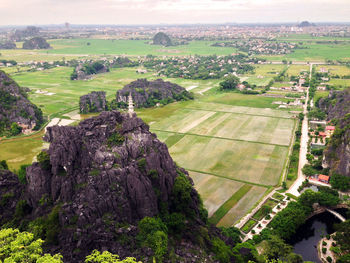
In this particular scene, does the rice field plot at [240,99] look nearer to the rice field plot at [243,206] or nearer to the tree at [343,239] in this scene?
the rice field plot at [243,206]

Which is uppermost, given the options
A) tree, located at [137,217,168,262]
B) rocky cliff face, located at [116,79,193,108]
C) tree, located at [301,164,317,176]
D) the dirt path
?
rocky cliff face, located at [116,79,193,108]

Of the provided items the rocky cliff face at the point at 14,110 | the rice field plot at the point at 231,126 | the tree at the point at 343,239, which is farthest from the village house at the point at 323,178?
the rocky cliff face at the point at 14,110

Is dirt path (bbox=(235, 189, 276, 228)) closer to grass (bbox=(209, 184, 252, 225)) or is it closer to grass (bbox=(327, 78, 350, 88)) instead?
grass (bbox=(209, 184, 252, 225))

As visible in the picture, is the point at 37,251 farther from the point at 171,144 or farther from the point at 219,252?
the point at 171,144

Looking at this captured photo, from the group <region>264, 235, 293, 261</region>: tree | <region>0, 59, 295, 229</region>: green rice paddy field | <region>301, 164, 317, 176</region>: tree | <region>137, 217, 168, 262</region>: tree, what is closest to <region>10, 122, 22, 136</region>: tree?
<region>0, 59, 295, 229</region>: green rice paddy field

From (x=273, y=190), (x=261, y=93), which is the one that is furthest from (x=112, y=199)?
(x=261, y=93)
